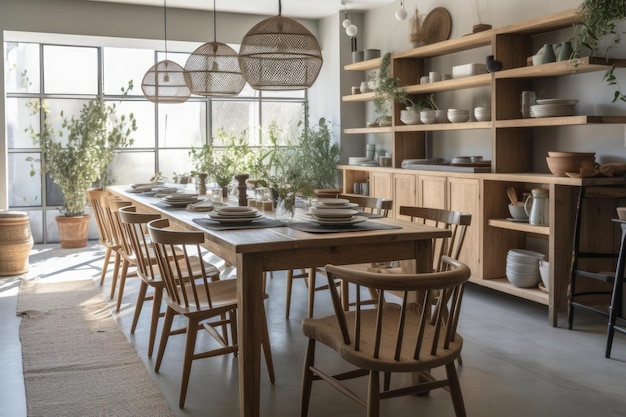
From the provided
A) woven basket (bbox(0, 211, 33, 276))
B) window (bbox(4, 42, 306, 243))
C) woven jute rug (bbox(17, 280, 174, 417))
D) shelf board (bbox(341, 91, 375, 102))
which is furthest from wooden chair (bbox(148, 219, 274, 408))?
window (bbox(4, 42, 306, 243))

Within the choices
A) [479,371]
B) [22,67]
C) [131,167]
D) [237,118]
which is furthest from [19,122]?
[479,371]

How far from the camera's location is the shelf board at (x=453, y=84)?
226 inches

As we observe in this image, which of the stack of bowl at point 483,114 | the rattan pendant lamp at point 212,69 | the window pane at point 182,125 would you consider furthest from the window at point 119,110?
the stack of bowl at point 483,114

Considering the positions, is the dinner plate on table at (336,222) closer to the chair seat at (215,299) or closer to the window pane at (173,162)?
the chair seat at (215,299)

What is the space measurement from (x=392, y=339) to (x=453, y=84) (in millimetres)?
3865

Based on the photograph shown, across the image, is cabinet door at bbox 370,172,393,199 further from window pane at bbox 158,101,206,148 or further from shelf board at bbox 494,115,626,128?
window pane at bbox 158,101,206,148

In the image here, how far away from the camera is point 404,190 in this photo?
6.51 metres

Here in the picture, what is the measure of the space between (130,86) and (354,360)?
6723mm

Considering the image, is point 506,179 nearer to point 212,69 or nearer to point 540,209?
point 540,209

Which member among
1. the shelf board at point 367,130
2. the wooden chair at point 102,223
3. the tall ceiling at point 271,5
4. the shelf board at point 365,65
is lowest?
the wooden chair at point 102,223

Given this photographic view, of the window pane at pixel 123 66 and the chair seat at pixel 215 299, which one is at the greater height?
the window pane at pixel 123 66

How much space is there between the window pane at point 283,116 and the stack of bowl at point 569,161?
16.4ft

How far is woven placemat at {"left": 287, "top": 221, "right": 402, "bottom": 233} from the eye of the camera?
326cm

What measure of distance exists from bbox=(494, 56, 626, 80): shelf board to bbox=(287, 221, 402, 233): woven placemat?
2130 millimetres
